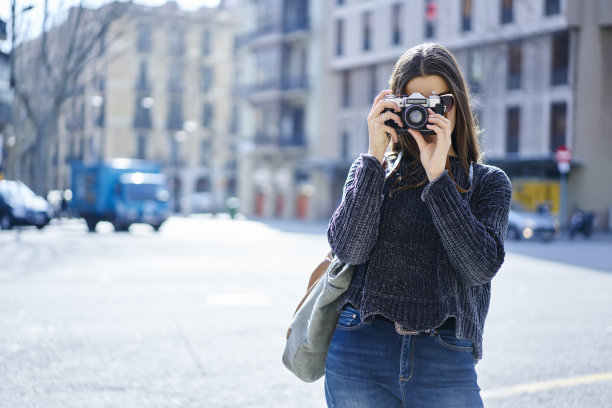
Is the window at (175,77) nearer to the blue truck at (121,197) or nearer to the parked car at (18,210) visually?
the blue truck at (121,197)

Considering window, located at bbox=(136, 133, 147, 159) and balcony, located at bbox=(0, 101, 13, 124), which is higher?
balcony, located at bbox=(0, 101, 13, 124)

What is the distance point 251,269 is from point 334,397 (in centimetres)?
1270

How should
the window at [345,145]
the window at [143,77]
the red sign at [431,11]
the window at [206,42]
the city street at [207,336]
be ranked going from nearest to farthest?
the city street at [207,336] < the red sign at [431,11] < the window at [345,145] < the window at [143,77] < the window at [206,42]

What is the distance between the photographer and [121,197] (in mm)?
32219

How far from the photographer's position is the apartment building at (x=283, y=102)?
53.9 metres

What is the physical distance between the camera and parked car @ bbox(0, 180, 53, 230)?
31.0m

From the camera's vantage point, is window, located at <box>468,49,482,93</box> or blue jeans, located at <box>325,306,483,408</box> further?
window, located at <box>468,49,482,93</box>

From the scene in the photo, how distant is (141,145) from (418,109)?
7399 cm

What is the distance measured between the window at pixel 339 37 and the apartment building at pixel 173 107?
2138 cm

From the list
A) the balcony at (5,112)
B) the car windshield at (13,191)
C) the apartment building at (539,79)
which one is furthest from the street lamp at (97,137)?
the car windshield at (13,191)

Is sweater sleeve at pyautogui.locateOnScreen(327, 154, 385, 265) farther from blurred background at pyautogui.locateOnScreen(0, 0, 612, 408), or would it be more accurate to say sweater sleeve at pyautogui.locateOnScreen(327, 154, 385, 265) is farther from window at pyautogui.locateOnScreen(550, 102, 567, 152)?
window at pyautogui.locateOnScreen(550, 102, 567, 152)

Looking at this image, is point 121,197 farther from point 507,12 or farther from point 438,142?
point 438,142

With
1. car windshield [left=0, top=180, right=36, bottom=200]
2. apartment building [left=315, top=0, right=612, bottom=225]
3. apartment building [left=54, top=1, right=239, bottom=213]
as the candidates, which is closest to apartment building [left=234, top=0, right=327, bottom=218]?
apartment building [left=315, top=0, right=612, bottom=225]

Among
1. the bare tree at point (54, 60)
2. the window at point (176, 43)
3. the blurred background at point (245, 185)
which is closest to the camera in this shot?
the blurred background at point (245, 185)
